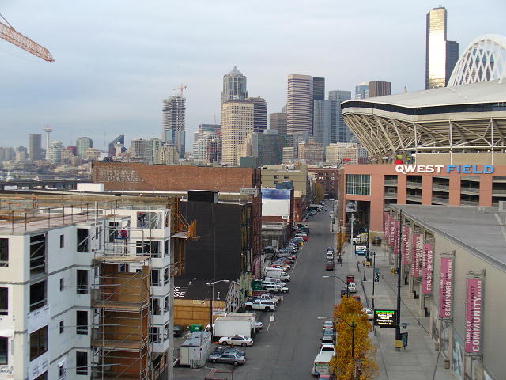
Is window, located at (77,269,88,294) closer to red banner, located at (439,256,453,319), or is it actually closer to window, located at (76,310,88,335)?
window, located at (76,310,88,335)

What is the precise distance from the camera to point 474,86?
12088 centimetres

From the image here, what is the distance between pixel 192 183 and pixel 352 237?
92.9 ft

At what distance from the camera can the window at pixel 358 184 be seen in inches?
4683

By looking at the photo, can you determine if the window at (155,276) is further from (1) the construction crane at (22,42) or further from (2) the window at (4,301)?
(1) the construction crane at (22,42)

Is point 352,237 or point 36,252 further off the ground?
point 36,252

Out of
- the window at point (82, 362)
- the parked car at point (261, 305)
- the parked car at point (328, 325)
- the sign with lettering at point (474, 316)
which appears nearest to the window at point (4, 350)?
the window at point (82, 362)

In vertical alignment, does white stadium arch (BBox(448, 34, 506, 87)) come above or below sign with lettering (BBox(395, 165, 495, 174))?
above

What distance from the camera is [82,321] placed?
84.3ft

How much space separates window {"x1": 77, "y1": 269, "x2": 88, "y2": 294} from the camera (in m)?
25.7

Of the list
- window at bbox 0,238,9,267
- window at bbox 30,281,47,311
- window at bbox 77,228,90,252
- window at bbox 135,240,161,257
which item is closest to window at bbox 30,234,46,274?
window at bbox 30,281,47,311

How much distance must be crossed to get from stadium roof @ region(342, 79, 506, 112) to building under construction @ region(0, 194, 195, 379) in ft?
279

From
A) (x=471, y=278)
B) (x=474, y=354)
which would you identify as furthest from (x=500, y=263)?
(x=474, y=354)

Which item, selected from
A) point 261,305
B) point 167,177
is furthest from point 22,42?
point 261,305

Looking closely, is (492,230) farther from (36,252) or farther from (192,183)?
(192,183)
